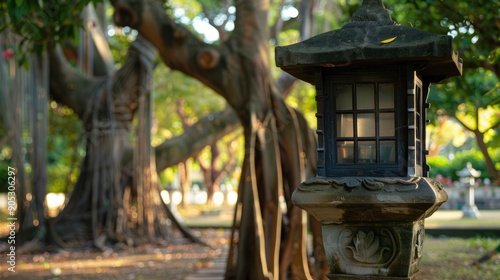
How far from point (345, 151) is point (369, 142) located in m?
0.15

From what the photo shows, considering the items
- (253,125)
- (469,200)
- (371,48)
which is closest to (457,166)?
(469,200)

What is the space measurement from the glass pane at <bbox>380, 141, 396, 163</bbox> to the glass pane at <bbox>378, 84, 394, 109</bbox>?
220mm

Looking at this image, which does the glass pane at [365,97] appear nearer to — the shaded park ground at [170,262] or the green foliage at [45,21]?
the green foliage at [45,21]

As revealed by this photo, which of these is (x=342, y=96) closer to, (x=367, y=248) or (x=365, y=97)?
(x=365, y=97)

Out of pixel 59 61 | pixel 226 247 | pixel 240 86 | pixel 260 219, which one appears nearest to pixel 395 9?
pixel 240 86

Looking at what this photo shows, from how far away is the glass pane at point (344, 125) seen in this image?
4676 mm

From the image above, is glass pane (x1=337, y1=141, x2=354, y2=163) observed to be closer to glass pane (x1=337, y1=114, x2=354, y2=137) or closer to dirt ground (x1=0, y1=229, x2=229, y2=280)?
glass pane (x1=337, y1=114, x2=354, y2=137)

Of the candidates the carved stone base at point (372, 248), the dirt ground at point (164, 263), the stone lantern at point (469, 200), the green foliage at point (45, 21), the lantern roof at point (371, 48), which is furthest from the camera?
the stone lantern at point (469, 200)

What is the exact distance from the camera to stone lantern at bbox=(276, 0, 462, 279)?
172 inches

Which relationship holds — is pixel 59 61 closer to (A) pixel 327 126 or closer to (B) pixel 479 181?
(A) pixel 327 126

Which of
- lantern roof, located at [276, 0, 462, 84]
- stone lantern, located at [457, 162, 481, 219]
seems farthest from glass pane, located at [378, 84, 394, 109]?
stone lantern, located at [457, 162, 481, 219]

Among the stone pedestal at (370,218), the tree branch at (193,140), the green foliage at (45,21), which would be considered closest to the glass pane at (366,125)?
the stone pedestal at (370,218)

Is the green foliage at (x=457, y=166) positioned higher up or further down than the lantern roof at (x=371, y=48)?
further down

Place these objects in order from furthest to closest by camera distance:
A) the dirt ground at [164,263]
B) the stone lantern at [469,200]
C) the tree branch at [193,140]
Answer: the stone lantern at [469,200], the tree branch at [193,140], the dirt ground at [164,263]
